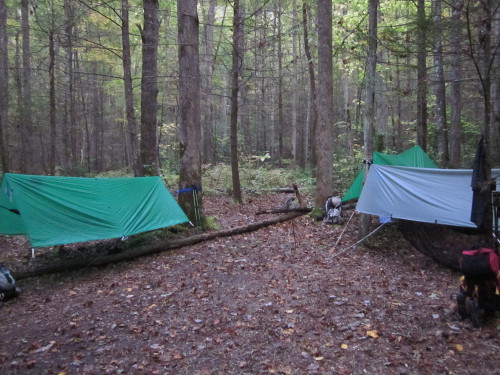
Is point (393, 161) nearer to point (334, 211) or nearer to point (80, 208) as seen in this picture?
point (334, 211)

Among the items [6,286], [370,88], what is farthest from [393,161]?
[6,286]

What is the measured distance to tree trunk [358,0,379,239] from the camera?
6738mm

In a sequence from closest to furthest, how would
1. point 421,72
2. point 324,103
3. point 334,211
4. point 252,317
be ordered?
point 252,317 → point 421,72 → point 334,211 → point 324,103

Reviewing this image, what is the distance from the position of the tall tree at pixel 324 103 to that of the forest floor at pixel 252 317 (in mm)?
2236

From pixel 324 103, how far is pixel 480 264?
617 cm

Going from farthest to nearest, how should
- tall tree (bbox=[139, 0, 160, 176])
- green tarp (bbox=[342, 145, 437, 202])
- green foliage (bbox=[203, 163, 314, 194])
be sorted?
1. green foliage (bbox=[203, 163, 314, 194])
2. tall tree (bbox=[139, 0, 160, 176])
3. green tarp (bbox=[342, 145, 437, 202])

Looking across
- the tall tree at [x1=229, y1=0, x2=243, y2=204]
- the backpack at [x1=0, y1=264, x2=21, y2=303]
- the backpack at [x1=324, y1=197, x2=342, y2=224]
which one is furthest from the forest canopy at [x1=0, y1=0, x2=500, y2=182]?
the backpack at [x1=0, y1=264, x2=21, y2=303]

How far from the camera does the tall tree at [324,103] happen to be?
8.89m

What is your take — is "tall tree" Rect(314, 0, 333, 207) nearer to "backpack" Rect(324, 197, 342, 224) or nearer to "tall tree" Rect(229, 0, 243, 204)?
"backpack" Rect(324, 197, 342, 224)

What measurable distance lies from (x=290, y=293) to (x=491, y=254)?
2486mm

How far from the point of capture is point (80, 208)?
6.32 metres

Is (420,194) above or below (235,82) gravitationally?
below

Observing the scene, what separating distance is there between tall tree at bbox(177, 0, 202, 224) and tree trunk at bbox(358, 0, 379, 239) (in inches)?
145

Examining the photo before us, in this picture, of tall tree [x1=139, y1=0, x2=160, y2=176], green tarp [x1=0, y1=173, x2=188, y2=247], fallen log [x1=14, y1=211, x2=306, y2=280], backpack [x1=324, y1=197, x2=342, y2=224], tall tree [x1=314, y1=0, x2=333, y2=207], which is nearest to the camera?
green tarp [x1=0, y1=173, x2=188, y2=247]
